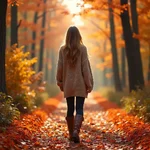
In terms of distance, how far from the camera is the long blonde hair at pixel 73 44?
22.4 ft

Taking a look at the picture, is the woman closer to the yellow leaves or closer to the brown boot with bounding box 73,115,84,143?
the brown boot with bounding box 73,115,84,143

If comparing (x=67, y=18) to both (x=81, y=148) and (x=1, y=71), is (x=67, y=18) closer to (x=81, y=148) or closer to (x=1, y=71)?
(x=1, y=71)

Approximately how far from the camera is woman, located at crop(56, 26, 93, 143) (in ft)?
22.5

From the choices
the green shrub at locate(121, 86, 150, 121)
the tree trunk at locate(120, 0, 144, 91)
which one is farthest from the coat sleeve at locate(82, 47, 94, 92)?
the tree trunk at locate(120, 0, 144, 91)

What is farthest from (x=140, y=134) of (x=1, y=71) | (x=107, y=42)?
(x=107, y=42)

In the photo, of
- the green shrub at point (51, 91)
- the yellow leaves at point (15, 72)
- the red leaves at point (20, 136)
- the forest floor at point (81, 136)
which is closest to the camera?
the red leaves at point (20, 136)

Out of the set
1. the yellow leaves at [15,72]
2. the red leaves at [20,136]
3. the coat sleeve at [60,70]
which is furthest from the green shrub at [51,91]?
the coat sleeve at [60,70]

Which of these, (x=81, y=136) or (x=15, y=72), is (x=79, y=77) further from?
(x=15, y=72)

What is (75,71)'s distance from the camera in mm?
6988

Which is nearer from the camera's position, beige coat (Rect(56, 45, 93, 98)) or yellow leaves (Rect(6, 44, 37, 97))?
beige coat (Rect(56, 45, 93, 98))

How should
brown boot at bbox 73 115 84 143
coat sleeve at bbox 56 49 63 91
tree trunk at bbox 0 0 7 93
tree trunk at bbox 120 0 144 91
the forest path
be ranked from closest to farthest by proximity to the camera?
the forest path → brown boot at bbox 73 115 84 143 → coat sleeve at bbox 56 49 63 91 → tree trunk at bbox 0 0 7 93 → tree trunk at bbox 120 0 144 91

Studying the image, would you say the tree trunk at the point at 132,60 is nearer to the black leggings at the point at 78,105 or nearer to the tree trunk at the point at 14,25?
the tree trunk at the point at 14,25

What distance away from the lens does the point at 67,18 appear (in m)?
35.5

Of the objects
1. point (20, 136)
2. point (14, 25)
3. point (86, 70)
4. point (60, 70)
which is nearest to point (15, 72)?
point (14, 25)
